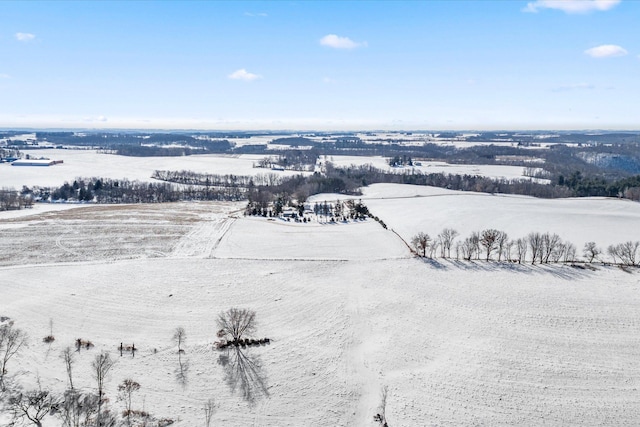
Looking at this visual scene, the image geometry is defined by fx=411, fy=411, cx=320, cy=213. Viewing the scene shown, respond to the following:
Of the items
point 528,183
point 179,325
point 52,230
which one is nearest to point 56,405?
point 179,325

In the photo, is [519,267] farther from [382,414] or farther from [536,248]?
[382,414]

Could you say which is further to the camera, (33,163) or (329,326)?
(33,163)

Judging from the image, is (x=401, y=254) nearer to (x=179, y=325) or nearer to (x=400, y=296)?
(x=400, y=296)

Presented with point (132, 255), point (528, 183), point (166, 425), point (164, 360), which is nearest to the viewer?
point (166, 425)

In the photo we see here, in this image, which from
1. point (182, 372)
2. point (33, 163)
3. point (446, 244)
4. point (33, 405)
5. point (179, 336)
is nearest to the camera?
point (33, 405)

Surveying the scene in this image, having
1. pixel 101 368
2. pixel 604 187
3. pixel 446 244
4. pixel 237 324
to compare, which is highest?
pixel 604 187

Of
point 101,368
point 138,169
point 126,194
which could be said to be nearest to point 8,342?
point 101,368

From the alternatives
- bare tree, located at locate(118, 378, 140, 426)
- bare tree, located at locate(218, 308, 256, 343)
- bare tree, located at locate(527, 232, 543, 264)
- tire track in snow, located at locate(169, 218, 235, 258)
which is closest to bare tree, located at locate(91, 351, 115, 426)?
bare tree, located at locate(118, 378, 140, 426)
